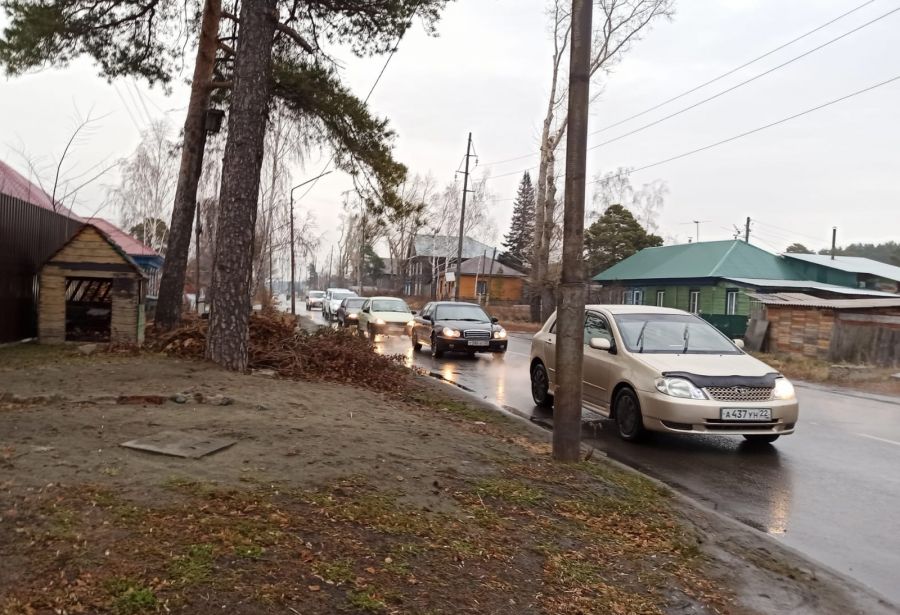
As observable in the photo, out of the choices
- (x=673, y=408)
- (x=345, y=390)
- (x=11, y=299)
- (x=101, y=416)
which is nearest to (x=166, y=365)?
(x=345, y=390)

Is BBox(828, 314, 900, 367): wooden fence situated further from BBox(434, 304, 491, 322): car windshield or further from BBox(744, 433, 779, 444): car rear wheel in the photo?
BBox(744, 433, 779, 444): car rear wheel

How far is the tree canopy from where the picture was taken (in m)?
49.6

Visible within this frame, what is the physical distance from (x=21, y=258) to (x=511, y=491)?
11.6m

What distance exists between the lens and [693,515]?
512 cm

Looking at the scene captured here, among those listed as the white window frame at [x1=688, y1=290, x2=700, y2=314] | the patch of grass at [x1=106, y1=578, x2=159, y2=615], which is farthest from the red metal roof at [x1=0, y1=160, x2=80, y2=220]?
the white window frame at [x1=688, y1=290, x2=700, y2=314]

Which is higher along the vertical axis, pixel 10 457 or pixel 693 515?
pixel 10 457

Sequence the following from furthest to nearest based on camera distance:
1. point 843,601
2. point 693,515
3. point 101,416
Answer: point 101,416
point 693,515
point 843,601

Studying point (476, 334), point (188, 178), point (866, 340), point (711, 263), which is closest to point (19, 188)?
point (188, 178)

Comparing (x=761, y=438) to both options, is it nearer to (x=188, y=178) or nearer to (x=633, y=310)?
(x=633, y=310)

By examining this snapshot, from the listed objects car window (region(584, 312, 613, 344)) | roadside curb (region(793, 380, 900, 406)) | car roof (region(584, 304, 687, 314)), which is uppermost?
car roof (region(584, 304, 687, 314))

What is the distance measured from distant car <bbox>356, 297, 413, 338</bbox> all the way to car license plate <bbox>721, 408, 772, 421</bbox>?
55.5ft

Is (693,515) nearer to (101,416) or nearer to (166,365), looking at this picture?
(101,416)

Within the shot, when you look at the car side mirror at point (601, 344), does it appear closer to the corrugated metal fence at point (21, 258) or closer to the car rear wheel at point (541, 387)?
the car rear wheel at point (541, 387)

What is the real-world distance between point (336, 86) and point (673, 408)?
29.7 feet
